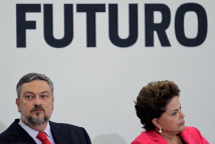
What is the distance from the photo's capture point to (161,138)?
2287 millimetres

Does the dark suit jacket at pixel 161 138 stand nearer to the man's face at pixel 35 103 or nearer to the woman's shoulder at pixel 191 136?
the woman's shoulder at pixel 191 136

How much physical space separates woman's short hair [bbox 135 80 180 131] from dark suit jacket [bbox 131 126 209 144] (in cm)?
14

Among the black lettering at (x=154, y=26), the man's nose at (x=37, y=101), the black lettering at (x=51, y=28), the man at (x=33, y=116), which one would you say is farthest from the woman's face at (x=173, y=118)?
the black lettering at (x=51, y=28)

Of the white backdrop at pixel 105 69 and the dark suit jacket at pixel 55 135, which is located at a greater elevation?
the white backdrop at pixel 105 69

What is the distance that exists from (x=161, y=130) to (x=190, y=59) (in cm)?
112

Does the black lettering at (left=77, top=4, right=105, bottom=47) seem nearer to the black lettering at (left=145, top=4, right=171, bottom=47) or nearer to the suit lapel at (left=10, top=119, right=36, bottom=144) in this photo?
the black lettering at (left=145, top=4, right=171, bottom=47)

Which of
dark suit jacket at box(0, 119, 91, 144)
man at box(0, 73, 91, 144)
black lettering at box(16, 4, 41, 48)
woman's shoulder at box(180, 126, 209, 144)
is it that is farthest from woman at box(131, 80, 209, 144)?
black lettering at box(16, 4, 41, 48)

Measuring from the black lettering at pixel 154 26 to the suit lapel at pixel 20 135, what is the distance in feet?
5.16

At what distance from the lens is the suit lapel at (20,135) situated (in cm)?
215

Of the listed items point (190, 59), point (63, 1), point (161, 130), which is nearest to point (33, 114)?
point (161, 130)

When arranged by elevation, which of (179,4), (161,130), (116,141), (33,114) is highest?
(179,4)

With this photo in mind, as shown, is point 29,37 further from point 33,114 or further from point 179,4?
point 179,4

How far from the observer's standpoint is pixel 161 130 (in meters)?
2.32

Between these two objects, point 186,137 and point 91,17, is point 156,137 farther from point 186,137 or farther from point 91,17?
point 91,17
